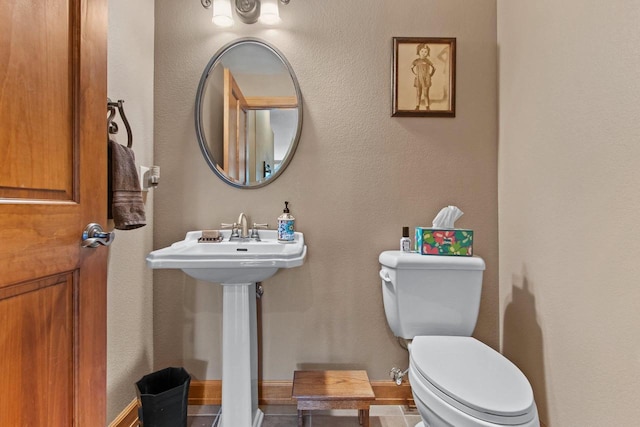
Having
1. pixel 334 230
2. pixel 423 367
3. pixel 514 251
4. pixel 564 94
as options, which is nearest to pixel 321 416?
pixel 423 367

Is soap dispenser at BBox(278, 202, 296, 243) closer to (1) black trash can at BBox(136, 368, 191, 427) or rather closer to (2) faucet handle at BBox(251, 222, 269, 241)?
(2) faucet handle at BBox(251, 222, 269, 241)

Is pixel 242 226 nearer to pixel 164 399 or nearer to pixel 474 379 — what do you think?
pixel 164 399

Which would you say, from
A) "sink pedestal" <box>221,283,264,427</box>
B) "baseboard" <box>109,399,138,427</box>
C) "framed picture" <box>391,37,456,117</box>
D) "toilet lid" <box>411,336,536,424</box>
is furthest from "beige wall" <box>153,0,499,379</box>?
"toilet lid" <box>411,336,536,424</box>

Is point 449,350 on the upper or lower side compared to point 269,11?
lower

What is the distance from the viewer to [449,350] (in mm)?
1163

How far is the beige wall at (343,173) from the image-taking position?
163 cm

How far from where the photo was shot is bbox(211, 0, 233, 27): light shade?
154 cm

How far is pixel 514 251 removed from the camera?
4.90 feet

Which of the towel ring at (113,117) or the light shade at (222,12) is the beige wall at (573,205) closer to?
the light shade at (222,12)

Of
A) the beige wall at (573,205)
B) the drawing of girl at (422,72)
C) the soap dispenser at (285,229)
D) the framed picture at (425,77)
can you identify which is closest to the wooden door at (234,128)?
the soap dispenser at (285,229)

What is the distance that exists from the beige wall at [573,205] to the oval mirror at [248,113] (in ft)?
3.48

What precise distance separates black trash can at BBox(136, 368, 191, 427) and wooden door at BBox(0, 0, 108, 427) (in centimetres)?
44

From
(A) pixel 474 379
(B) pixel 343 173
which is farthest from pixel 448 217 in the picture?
(A) pixel 474 379

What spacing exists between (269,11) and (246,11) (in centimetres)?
12
